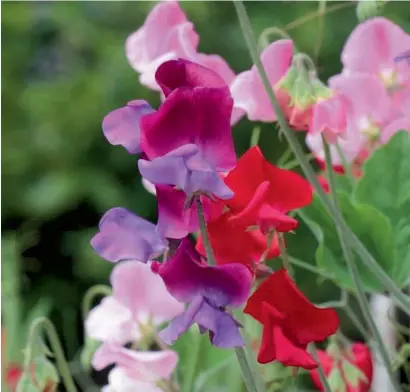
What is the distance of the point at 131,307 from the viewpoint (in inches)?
21.7

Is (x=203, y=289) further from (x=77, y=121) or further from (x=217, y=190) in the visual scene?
(x=77, y=121)

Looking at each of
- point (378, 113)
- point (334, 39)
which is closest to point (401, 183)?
point (378, 113)

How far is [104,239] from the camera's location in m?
0.39

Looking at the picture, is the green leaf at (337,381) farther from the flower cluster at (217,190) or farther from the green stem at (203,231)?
the green stem at (203,231)

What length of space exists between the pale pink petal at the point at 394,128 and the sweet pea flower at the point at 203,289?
0.66 ft

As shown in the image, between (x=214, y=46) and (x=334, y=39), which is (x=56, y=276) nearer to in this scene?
(x=214, y=46)

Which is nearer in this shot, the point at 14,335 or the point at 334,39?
the point at 14,335

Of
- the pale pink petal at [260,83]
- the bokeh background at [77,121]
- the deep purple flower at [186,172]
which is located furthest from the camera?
the bokeh background at [77,121]

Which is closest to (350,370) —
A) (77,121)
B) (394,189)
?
(394,189)

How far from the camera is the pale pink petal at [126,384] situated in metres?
0.55

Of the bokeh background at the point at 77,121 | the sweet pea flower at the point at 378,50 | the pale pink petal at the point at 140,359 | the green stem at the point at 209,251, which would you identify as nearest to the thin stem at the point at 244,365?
the green stem at the point at 209,251

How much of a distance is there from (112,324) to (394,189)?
0.63 ft

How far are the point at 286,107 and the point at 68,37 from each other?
146 cm

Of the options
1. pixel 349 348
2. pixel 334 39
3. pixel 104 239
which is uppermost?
pixel 104 239
